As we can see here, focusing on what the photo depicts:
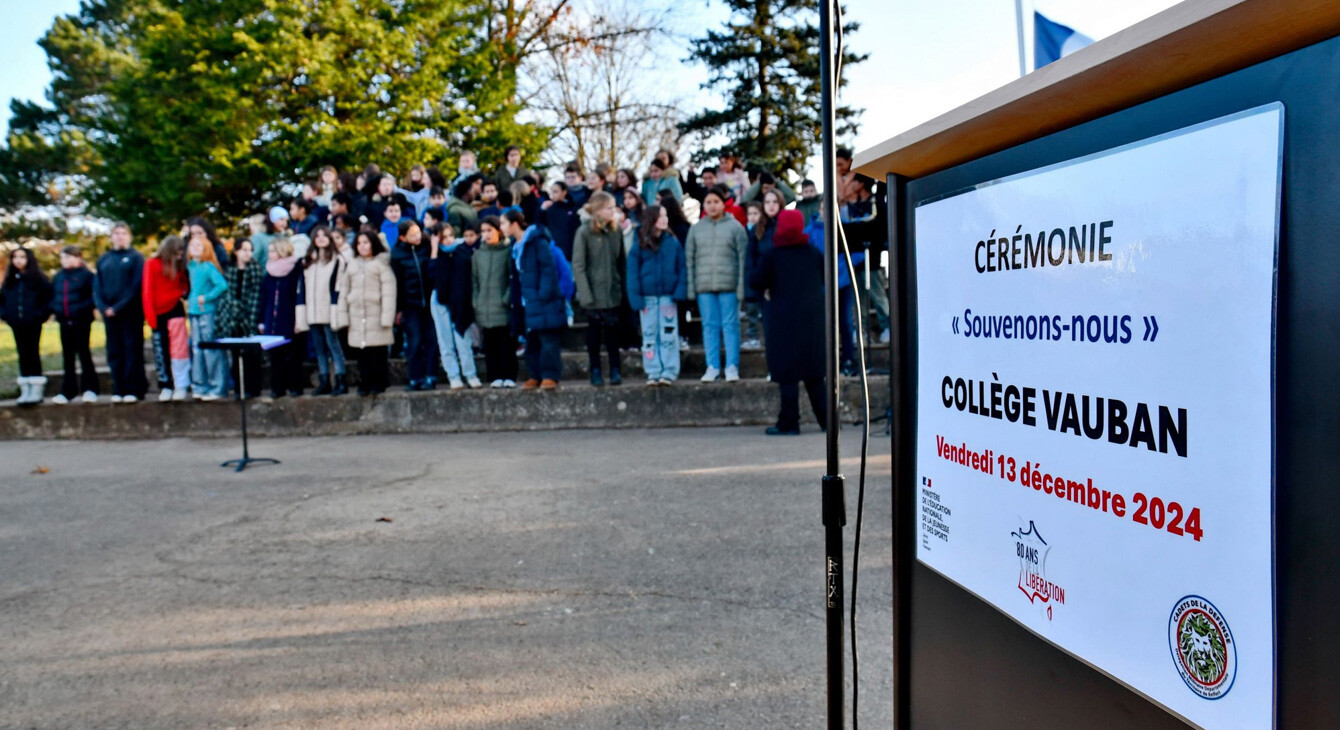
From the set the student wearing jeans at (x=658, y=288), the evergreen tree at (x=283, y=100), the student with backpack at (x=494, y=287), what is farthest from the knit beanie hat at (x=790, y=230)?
the evergreen tree at (x=283, y=100)

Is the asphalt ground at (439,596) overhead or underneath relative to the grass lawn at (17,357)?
underneath

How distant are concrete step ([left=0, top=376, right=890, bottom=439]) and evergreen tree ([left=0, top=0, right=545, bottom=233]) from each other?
1067cm

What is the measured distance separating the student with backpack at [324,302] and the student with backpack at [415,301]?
0.63m

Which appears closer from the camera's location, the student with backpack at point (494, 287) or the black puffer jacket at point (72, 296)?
the student with backpack at point (494, 287)

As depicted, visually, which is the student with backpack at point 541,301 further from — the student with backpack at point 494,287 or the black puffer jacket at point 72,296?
the black puffer jacket at point 72,296

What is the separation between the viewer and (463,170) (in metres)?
14.0

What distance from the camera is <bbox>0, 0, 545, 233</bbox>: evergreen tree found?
70.0 ft

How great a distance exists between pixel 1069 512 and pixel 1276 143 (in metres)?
0.64

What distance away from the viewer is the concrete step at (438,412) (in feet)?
34.7

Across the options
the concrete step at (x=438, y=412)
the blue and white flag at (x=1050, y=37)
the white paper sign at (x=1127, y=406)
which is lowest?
the concrete step at (x=438, y=412)

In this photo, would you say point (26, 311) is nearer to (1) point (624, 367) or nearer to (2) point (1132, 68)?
(1) point (624, 367)

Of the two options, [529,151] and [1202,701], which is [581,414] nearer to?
[1202,701]

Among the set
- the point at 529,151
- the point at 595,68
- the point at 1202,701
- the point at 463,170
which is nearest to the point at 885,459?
the point at 1202,701

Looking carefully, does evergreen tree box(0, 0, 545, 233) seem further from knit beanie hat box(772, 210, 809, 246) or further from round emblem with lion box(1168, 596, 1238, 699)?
round emblem with lion box(1168, 596, 1238, 699)
